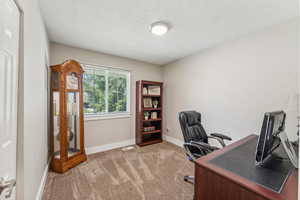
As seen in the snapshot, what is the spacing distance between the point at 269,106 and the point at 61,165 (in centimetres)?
351

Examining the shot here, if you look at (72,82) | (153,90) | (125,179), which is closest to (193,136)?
(125,179)

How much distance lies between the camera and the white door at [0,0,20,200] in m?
0.67

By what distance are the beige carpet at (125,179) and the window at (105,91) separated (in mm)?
1052

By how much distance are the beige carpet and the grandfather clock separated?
22cm

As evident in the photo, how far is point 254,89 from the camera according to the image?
2.06 m

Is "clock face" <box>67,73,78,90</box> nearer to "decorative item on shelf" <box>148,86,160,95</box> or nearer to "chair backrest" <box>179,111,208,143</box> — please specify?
"decorative item on shelf" <box>148,86,160,95</box>

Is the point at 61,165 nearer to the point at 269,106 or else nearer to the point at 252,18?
the point at 269,106

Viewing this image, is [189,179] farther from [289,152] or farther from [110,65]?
[110,65]

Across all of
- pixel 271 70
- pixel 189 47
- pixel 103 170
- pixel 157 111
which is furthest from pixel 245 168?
pixel 157 111

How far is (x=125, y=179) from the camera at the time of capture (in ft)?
6.35

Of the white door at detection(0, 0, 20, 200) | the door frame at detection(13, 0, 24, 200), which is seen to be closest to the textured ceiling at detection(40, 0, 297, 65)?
the door frame at detection(13, 0, 24, 200)

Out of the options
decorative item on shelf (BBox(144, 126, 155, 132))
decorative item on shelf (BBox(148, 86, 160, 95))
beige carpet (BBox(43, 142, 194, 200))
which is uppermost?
decorative item on shelf (BBox(148, 86, 160, 95))

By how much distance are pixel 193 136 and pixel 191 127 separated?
0.14 metres

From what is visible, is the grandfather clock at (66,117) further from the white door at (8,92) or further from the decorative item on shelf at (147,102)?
the decorative item on shelf at (147,102)
